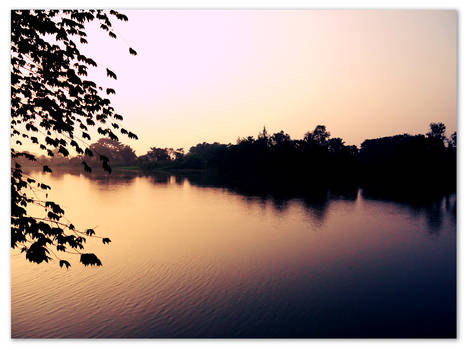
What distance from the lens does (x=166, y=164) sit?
30.4 metres

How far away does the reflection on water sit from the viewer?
4746 mm

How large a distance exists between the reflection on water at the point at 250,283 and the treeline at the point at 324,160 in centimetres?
274

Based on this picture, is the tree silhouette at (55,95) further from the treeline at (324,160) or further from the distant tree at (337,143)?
the distant tree at (337,143)

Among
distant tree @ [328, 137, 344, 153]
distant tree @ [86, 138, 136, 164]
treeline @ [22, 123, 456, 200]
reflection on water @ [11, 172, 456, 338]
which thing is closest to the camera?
reflection on water @ [11, 172, 456, 338]

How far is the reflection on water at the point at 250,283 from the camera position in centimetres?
475

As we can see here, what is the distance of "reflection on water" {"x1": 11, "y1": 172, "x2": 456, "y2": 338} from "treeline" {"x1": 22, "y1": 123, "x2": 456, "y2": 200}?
2739 mm

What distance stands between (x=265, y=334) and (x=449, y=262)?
666 cm

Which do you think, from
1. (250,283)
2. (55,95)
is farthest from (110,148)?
(55,95)

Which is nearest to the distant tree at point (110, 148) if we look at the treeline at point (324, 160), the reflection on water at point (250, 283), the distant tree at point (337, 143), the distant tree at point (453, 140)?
the treeline at point (324, 160)

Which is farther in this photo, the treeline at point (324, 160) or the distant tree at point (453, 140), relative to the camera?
the treeline at point (324, 160)

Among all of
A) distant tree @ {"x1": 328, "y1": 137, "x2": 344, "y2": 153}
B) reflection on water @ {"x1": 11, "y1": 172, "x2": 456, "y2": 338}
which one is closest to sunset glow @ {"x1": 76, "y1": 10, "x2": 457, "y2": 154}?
reflection on water @ {"x1": 11, "y1": 172, "x2": 456, "y2": 338}

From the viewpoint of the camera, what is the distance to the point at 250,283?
6.27 meters

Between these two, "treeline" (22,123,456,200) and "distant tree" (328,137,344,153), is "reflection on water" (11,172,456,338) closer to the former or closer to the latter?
"treeline" (22,123,456,200)

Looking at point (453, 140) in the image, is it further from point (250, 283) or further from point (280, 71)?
point (250, 283)
